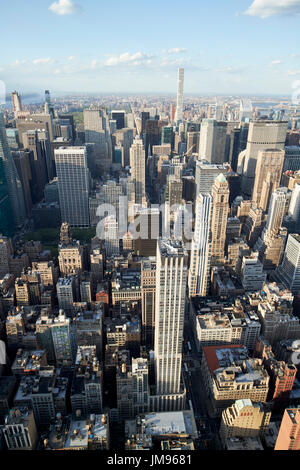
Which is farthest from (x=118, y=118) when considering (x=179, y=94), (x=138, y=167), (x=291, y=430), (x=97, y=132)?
(x=291, y=430)

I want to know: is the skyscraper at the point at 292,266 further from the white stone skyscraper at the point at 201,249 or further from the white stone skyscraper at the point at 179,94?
the white stone skyscraper at the point at 179,94

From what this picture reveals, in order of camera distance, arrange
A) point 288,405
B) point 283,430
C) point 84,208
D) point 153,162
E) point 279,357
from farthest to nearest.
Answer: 1. point 153,162
2. point 84,208
3. point 279,357
4. point 288,405
5. point 283,430

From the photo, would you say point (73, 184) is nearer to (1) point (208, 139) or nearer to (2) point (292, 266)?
(1) point (208, 139)

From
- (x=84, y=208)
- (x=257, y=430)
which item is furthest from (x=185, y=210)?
(x=257, y=430)

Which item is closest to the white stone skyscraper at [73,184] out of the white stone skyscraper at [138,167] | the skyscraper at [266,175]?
the white stone skyscraper at [138,167]

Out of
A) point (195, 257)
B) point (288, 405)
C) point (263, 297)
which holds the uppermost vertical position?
point (195, 257)

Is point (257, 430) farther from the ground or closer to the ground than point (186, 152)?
closer to the ground

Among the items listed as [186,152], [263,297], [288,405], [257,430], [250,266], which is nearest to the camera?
[257,430]

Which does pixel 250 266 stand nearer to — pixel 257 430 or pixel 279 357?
pixel 279 357
